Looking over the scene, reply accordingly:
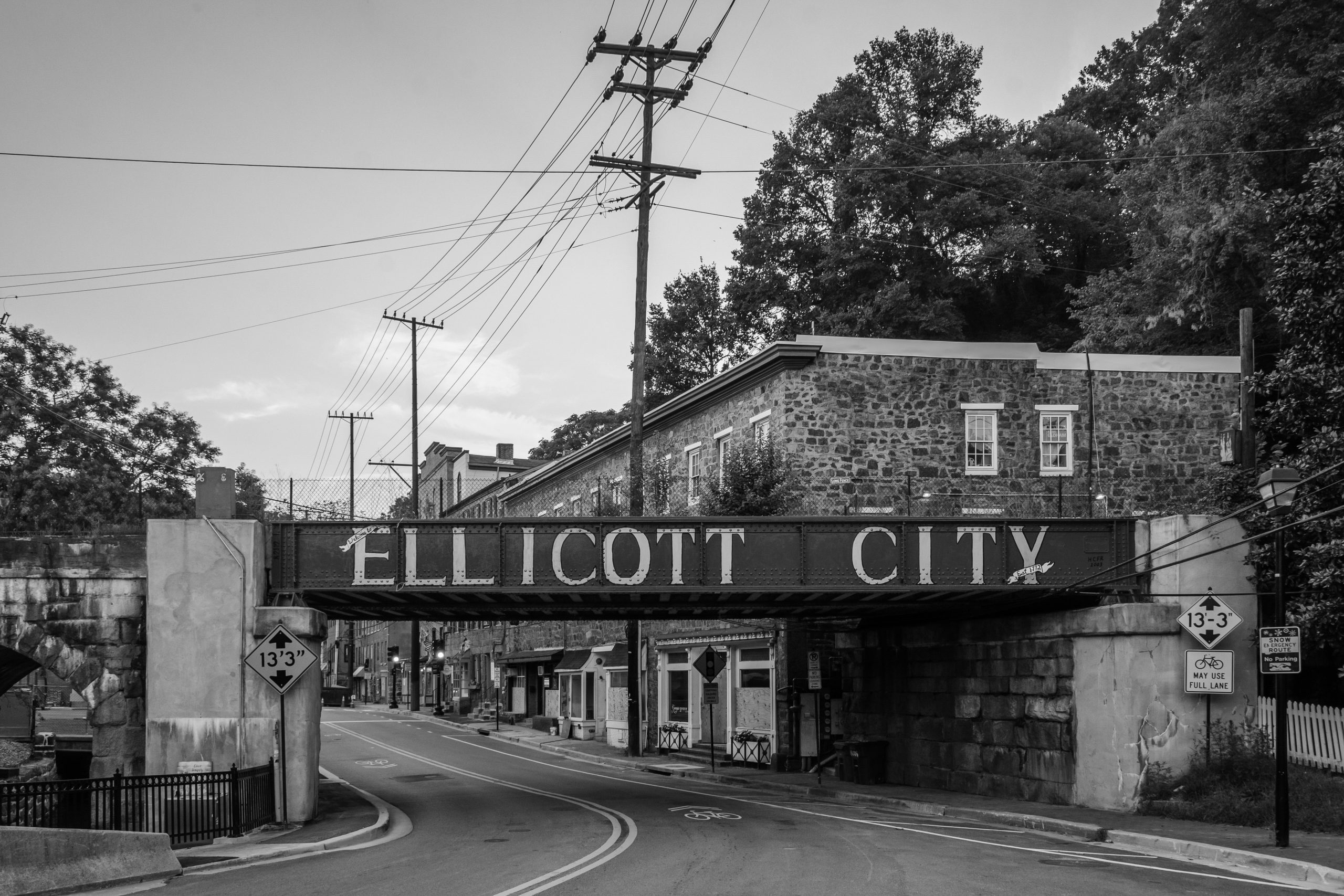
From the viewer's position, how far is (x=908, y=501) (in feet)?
94.7

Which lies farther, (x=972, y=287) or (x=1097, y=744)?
(x=972, y=287)

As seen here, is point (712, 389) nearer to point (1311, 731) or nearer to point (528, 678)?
point (1311, 731)

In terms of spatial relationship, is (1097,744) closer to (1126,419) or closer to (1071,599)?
(1071,599)

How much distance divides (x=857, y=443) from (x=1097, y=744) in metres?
13.9

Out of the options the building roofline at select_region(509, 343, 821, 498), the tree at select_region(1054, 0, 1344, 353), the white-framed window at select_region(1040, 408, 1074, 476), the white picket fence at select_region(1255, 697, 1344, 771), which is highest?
the tree at select_region(1054, 0, 1344, 353)

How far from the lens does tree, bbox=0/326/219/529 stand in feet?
161

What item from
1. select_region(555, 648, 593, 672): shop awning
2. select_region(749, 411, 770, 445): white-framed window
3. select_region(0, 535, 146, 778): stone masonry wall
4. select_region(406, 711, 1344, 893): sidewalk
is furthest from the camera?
select_region(555, 648, 593, 672): shop awning

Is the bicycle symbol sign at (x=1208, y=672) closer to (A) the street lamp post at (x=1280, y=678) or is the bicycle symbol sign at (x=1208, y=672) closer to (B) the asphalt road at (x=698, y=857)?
(A) the street lamp post at (x=1280, y=678)

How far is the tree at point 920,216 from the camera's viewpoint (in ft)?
163

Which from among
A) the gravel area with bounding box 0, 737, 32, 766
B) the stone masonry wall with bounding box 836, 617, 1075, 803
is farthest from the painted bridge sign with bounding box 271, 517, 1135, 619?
the gravel area with bounding box 0, 737, 32, 766

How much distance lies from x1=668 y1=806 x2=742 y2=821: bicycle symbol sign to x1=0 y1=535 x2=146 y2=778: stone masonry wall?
376 inches

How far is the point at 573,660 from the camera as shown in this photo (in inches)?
1978

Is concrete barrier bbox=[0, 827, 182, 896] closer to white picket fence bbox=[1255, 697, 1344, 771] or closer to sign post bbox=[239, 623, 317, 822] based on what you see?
A: sign post bbox=[239, 623, 317, 822]

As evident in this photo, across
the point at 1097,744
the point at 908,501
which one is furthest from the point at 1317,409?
the point at 908,501
